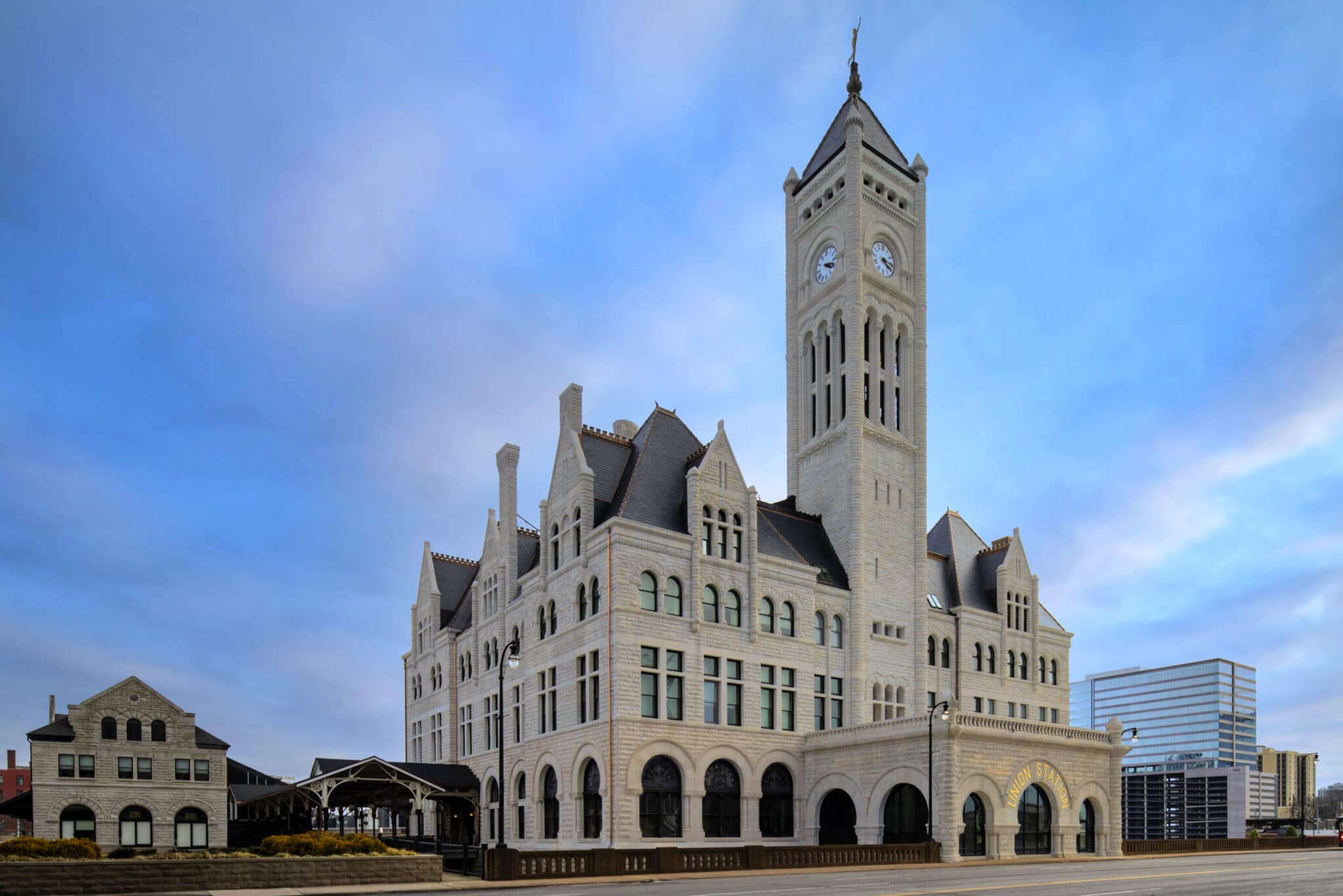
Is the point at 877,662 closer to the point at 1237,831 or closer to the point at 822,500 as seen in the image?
the point at 822,500

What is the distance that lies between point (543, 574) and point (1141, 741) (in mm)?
162512

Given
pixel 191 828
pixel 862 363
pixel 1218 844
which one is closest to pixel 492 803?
pixel 191 828

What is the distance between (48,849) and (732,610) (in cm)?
2759

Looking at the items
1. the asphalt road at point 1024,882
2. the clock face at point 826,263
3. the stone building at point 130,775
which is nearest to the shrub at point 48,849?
the asphalt road at point 1024,882

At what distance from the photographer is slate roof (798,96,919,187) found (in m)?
57.8

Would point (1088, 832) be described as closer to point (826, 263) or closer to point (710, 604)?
point (710, 604)

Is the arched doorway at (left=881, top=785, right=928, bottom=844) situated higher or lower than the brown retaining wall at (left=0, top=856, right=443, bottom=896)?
lower

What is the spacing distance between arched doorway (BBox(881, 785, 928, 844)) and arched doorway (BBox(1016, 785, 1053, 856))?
13.7ft

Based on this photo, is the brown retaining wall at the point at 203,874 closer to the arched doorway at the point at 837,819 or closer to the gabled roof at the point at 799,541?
the arched doorway at the point at 837,819

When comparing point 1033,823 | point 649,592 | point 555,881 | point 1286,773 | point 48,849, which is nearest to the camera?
point 48,849

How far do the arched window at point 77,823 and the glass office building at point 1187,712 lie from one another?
142775 millimetres

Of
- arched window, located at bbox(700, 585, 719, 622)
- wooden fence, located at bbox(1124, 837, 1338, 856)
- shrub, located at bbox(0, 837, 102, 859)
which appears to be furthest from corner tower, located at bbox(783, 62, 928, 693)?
shrub, located at bbox(0, 837, 102, 859)

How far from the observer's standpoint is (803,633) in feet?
154

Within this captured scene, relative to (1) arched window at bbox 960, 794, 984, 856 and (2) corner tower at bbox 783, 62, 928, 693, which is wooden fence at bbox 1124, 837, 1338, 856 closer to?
(1) arched window at bbox 960, 794, 984, 856
